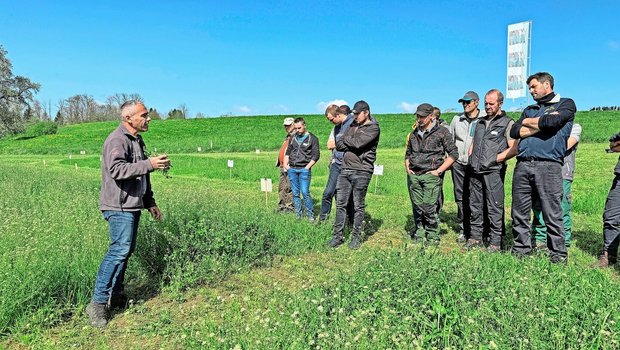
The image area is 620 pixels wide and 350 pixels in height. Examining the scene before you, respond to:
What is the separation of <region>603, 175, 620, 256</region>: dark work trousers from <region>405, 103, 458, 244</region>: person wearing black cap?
1954mm

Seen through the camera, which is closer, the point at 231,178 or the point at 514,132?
the point at 514,132

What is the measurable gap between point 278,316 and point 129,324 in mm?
1383

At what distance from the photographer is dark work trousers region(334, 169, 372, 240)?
235 inches

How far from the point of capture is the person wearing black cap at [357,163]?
5.88 meters

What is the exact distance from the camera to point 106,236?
4910 millimetres

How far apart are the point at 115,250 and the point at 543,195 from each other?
4609mm

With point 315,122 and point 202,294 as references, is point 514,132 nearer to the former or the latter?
point 202,294

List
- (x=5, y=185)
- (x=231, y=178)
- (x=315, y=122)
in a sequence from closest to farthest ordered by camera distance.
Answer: (x=5, y=185)
(x=231, y=178)
(x=315, y=122)

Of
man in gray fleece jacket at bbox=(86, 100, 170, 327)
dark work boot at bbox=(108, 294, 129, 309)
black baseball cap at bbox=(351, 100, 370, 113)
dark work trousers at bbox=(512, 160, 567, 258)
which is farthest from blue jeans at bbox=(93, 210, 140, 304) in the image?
dark work trousers at bbox=(512, 160, 567, 258)

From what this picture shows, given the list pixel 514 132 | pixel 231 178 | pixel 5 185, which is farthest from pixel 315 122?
pixel 514 132

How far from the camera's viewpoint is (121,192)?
3678mm

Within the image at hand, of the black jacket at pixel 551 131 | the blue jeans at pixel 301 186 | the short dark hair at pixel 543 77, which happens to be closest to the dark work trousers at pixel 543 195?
the black jacket at pixel 551 131

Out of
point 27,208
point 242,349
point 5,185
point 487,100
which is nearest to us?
point 242,349

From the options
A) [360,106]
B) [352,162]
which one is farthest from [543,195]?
[360,106]
